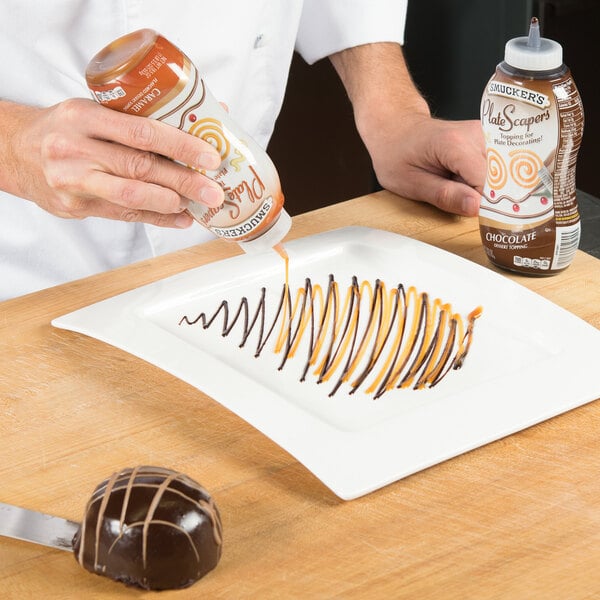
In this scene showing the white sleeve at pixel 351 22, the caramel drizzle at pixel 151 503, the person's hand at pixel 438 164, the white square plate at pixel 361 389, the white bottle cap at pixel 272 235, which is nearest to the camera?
the caramel drizzle at pixel 151 503

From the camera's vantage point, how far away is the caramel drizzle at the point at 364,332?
751 millimetres

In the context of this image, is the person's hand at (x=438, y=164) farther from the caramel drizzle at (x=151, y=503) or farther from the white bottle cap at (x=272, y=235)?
the caramel drizzle at (x=151, y=503)

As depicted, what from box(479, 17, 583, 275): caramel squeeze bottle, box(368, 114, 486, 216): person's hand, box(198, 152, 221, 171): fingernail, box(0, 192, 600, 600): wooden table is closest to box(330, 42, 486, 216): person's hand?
box(368, 114, 486, 216): person's hand

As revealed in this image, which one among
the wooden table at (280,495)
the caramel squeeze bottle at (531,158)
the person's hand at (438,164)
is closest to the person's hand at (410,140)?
the person's hand at (438,164)

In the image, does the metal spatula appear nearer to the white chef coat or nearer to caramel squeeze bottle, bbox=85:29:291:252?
caramel squeeze bottle, bbox=85:29:291:252

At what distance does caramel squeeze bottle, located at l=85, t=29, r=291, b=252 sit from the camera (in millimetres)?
688

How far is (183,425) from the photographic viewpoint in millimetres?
710

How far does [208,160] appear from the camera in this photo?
2.38 feet

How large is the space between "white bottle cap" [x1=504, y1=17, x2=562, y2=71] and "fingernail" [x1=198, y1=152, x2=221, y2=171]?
0.26m

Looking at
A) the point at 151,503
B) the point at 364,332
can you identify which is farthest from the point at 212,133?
the point at 151,503

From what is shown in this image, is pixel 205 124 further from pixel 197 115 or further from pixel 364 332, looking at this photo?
pixel 364 332

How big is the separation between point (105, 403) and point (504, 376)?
293 mm

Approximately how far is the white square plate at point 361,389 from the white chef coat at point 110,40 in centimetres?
23

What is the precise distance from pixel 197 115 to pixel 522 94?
27 centimetres
